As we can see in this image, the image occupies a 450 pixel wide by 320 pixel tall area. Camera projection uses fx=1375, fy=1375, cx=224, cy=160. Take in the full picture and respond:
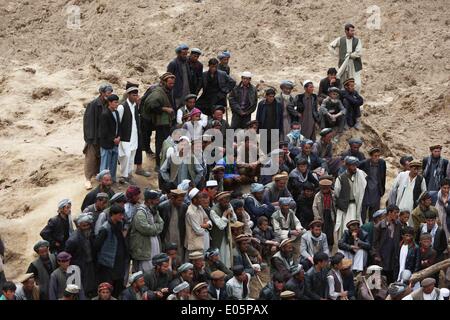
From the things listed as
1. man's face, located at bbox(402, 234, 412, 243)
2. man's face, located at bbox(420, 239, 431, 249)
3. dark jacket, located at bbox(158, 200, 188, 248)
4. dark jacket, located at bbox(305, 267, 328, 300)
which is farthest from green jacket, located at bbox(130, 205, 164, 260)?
man's face, located at bbox(420, 239, 431, 249)

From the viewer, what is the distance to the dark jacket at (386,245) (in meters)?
18.8

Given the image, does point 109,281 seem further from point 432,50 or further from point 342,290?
point 432,50

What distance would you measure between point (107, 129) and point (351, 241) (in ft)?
12.0

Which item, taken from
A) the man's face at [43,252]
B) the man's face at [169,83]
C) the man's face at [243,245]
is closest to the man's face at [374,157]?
the man's face at [243,245]

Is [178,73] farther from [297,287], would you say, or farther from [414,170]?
[297,287]

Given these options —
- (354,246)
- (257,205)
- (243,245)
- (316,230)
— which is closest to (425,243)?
(354,246)

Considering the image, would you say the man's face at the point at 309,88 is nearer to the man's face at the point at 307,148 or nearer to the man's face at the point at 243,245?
the man's face at the point at 307,148

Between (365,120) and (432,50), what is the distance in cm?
289

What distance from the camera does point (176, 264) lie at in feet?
56.2

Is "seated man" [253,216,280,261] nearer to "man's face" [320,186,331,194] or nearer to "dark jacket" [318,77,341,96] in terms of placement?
"man's face" [320,186,331,194]

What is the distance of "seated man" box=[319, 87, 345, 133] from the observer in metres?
20.7

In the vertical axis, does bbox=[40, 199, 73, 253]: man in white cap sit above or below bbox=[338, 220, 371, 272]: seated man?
above

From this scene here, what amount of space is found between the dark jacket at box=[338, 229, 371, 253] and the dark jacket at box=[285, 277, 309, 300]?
1.20m

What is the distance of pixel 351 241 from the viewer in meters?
18.6
